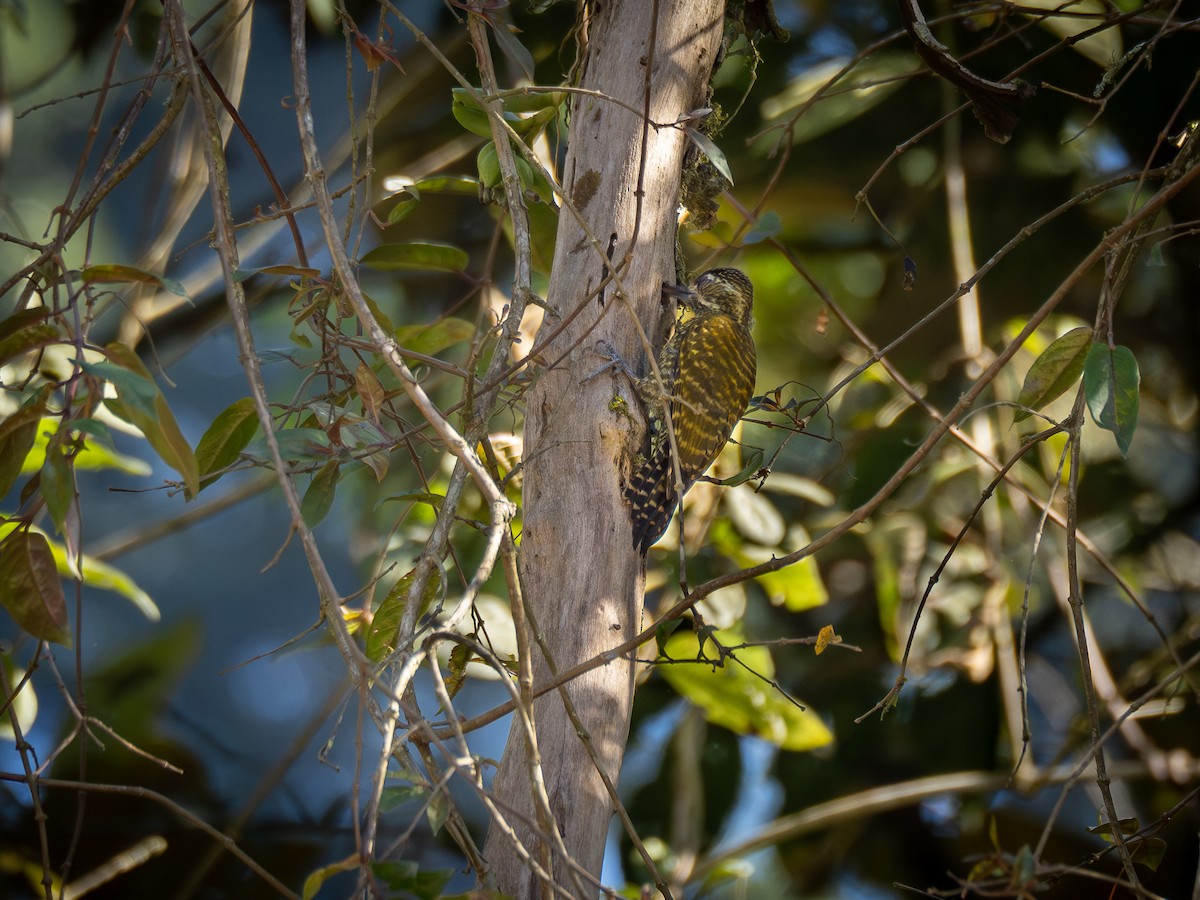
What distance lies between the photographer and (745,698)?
2500 millimetres

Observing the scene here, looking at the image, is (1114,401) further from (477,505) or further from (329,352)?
(477,505)

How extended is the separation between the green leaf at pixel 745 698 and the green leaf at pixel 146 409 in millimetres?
1577

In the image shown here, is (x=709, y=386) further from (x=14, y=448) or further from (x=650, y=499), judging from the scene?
(x=14, y=448)

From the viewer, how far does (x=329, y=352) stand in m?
1.37

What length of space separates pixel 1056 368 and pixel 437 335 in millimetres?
1072

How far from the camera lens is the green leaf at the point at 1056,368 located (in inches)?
55.7

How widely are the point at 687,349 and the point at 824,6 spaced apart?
1.78m

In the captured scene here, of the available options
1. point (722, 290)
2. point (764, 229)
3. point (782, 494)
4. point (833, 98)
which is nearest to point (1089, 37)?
point (833, 98)

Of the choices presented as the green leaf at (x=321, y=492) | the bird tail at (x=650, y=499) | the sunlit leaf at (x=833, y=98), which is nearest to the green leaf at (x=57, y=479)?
the green leaf at (x=321, y=492)

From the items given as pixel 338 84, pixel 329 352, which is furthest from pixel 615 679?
pixel 338 84

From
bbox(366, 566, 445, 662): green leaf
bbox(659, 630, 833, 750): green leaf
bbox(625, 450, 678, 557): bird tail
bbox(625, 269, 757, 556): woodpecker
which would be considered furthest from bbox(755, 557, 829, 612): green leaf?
bbox(366, 566, 445, 662): green leaf

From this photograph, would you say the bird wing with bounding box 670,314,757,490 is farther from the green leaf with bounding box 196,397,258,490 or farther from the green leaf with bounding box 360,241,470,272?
the green leaf with bounding box 196,397,258,490

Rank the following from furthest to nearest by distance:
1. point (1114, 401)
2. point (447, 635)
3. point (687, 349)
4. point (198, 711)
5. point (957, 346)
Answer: point (957, 346) → point (198, 711) → point (687, 349) → point (1114, 401) → point (447, 635)

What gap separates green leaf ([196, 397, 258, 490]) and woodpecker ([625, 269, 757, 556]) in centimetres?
66
